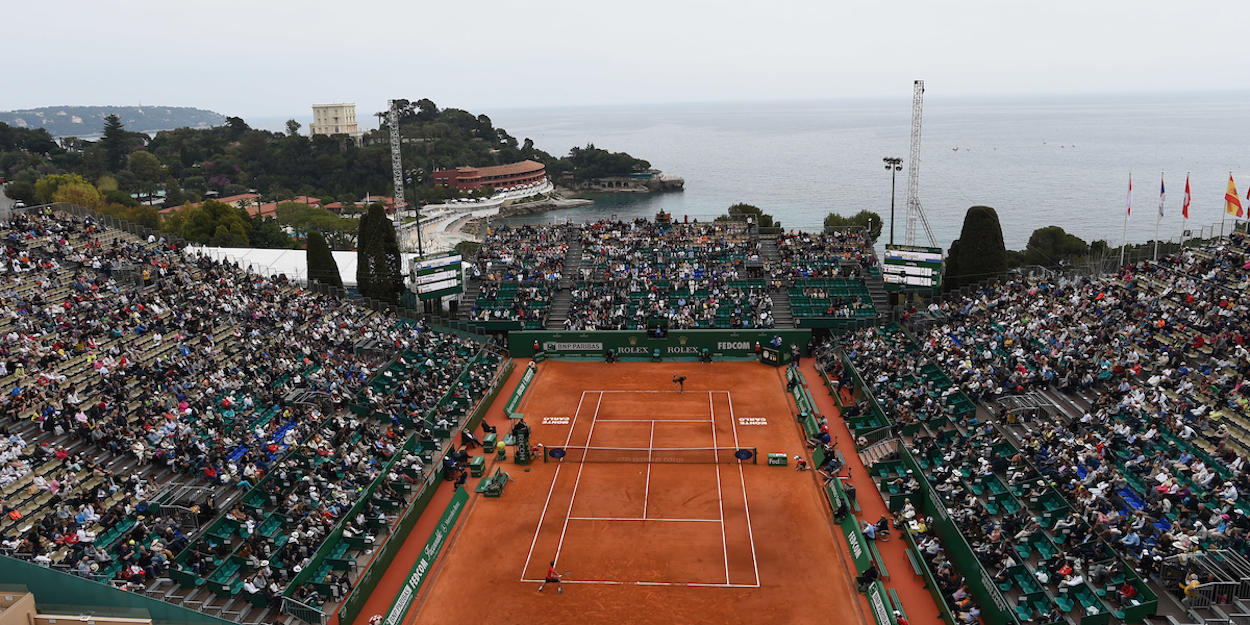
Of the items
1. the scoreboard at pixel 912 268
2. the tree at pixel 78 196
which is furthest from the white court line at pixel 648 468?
the tree at pixel 78 196

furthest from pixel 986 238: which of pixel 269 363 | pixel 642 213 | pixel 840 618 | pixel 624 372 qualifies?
pixel 642 213

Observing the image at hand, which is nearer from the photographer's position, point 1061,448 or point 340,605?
point 340,605

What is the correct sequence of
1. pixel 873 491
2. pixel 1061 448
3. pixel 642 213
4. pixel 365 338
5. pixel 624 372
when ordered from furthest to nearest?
pixel 642 213 < pixel 624 372 < pixel 365 338 < pixel 873 491 < pixel 1061 448

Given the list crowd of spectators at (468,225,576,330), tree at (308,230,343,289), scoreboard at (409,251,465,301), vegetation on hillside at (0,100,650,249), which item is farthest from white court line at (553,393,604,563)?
vegetation on hillside at (0,100,650,249)

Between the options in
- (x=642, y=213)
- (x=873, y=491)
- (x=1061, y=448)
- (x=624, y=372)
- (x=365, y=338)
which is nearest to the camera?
(x=1061, y=448)

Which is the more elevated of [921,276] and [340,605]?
[921,276]

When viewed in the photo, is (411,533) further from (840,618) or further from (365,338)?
(365,338)

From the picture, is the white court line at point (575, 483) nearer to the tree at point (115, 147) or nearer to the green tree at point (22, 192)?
the green tree at point (22, 192)
